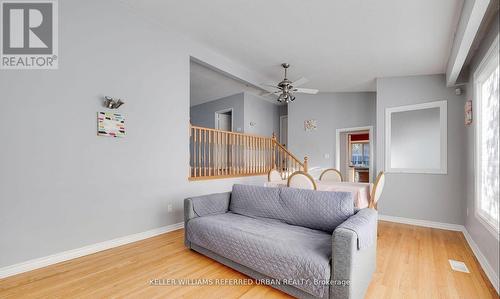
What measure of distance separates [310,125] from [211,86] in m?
3.00

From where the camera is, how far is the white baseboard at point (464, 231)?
2134 mm

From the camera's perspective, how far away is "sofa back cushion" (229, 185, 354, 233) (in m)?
2.21

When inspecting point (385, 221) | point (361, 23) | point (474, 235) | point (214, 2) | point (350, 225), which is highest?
point (214, 2)

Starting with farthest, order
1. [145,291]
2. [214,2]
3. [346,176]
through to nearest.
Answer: [346,176], [214,2], [145,291]

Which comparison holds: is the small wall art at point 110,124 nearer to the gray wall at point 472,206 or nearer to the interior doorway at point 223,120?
the gray wall at point 472,206

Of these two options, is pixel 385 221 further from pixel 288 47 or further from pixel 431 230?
pixel 288 47

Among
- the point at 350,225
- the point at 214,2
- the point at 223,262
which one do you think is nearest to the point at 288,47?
the point at 214,2

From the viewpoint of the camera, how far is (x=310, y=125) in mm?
6414

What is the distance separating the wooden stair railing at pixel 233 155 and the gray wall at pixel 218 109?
130cm

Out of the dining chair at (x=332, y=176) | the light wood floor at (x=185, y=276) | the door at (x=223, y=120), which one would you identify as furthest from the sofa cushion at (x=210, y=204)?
the door at (x=223, y=120)

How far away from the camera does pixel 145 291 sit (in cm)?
191

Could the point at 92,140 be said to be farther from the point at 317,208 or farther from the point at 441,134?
the point at 441,134

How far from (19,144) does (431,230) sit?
18.7ft

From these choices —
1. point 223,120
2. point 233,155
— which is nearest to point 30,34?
point 233,155
